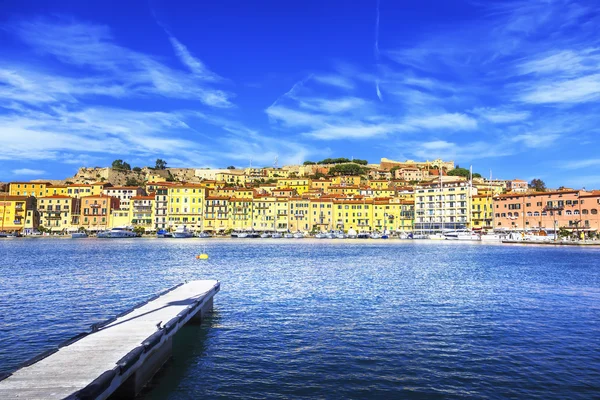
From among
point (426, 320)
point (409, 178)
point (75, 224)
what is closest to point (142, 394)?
point (426, 320)

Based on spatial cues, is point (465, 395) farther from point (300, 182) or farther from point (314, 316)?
point (300, 182)

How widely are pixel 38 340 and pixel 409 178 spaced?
556 feet

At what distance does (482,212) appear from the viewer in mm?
115062

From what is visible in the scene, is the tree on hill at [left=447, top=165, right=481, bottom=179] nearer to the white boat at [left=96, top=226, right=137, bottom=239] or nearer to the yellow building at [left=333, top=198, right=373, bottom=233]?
the yellow building at [left=333, top=198, right=373, bottom=233]

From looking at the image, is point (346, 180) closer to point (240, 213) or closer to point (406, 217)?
point (406, 217)

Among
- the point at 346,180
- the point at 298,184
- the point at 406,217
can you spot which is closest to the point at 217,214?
the point at 298,184

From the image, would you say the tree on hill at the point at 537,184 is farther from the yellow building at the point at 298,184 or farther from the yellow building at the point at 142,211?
the yellow building at the point at 142,211

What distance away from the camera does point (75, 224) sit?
405 ft

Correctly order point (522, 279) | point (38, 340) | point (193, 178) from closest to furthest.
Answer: point (38, 340)
point (522, 279)
point (193, 178)

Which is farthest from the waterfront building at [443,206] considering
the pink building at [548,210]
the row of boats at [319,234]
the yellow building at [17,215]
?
the yellow building at [17,215]

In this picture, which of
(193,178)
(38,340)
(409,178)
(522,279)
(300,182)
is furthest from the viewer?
(193,178)

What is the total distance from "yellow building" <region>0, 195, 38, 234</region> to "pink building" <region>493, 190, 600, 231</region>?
113256 millimetres

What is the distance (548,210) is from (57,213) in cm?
11649

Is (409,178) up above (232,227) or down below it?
above
